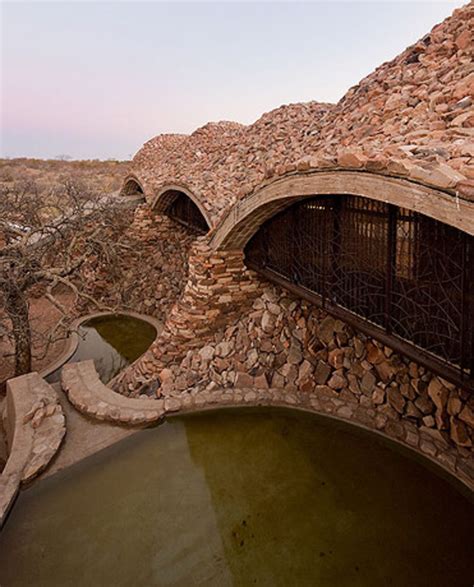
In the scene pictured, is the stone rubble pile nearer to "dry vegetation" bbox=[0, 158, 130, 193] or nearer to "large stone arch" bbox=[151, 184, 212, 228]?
"large stone arch" bbox=[151, 184, 212, 228]

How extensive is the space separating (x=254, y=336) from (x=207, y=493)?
2.85m

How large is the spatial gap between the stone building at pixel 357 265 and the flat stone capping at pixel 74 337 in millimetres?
1948

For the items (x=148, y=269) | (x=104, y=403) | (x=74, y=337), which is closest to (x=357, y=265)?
(x=104, y=403)

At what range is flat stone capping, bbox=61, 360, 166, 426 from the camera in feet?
16.9

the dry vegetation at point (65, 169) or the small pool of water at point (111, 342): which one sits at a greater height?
the dry vegetation at point (65, 169)

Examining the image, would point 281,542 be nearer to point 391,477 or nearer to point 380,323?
point 391,477

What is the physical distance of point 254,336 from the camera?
21.3 feet

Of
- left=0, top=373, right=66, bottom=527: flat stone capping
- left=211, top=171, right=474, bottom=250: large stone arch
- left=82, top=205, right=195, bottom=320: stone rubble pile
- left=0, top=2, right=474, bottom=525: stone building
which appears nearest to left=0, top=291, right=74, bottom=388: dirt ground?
left=82, top=205, right=195, bottom=320: stone rubble pile

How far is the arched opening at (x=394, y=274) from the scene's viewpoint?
3432 mm

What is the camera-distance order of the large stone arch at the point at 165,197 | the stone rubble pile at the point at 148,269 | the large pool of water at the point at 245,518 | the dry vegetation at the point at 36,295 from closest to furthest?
the large pool of water at the point at 245,518 → the dry vegetation at the point at 36,295 → the large stone arch at the point at 165,197 → the stone rubble pile at the point at 148,269

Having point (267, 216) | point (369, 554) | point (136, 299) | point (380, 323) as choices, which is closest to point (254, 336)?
point (267, 216)

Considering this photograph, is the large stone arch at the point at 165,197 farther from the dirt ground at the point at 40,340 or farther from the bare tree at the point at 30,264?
the dirt ground at the point at 40,340

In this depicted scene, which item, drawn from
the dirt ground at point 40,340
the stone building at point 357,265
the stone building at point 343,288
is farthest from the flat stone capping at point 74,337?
the stone building at point 357,265

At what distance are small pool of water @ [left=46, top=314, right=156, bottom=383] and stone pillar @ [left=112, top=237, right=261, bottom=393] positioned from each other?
1722 mm
